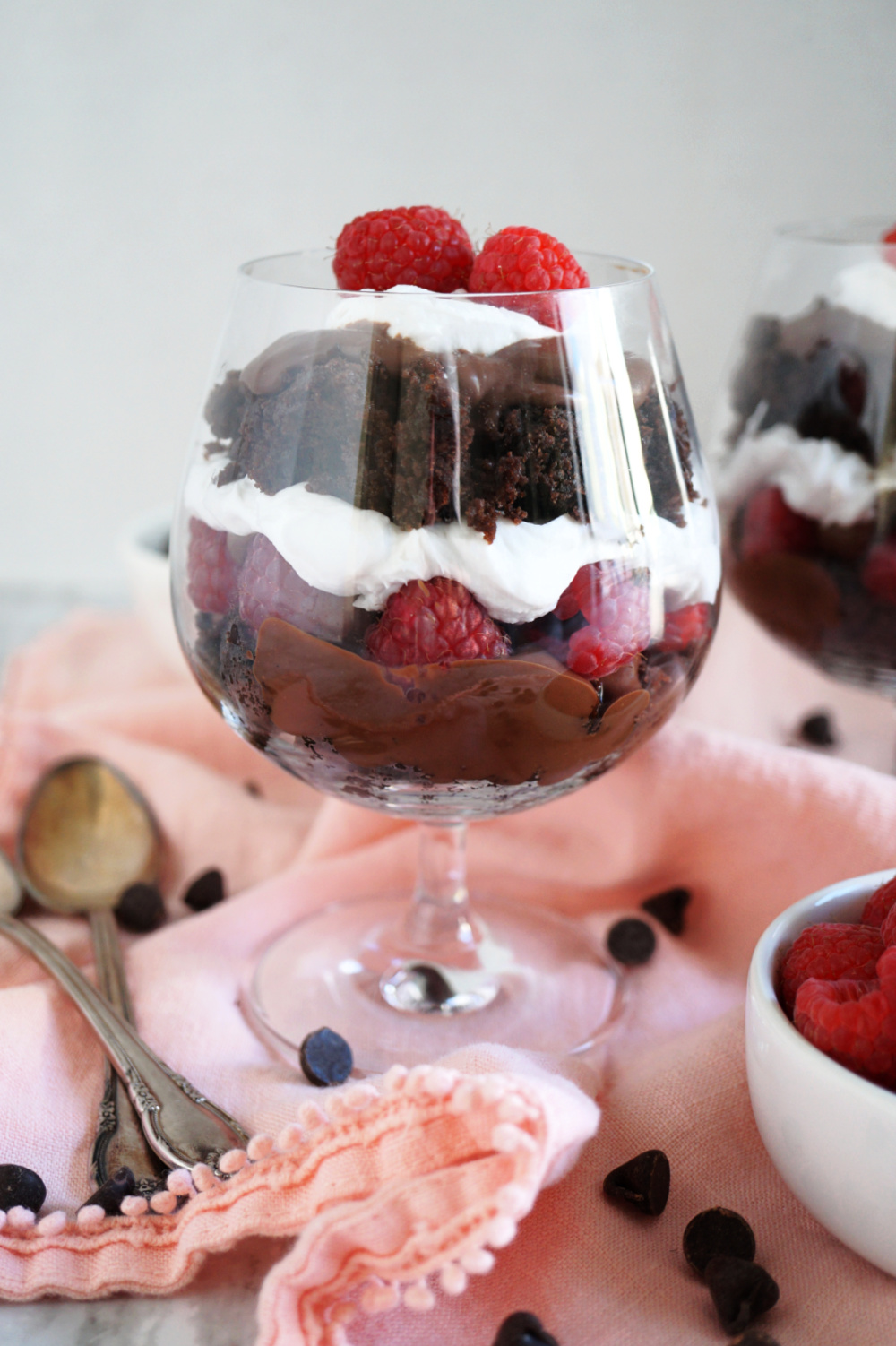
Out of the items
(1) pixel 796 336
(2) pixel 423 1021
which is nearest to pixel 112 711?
(2) pixel 423 1021

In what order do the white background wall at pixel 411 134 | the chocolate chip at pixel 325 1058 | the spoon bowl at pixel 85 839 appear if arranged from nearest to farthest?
the chocolate chip at pixel 325 1058 < the spoon bowl at pixel 85 839 < the white background wall at pixel 411 134

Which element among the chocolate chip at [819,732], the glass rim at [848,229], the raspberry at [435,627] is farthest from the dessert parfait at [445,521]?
the chocolate chip at [819,732]

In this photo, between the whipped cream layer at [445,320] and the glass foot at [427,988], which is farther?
the glass foot at [427,988]

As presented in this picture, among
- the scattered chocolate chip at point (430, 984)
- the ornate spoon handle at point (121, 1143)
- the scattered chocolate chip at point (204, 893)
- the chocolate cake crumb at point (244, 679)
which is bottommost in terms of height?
the scattered chocolate chip at point (204, 893)

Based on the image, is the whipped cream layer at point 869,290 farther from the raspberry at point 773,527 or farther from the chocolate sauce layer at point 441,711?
the chocolate sauce layer at point 441,711

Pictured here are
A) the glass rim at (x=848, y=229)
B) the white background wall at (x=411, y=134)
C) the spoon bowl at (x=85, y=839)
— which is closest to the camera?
the spoon bowl at (x=85, y=839)

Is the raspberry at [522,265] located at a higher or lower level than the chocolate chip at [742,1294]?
higher

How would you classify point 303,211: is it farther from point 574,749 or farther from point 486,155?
point 574,749
